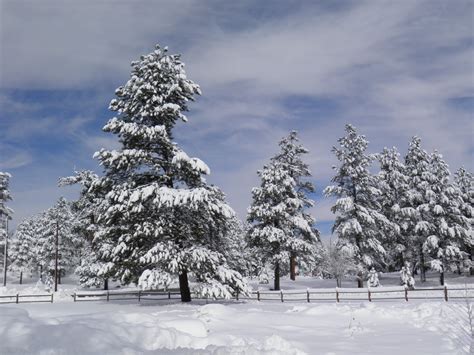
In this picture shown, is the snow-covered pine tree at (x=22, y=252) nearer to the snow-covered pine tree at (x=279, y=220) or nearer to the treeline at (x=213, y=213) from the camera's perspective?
the treeline at (x=213, y=213)

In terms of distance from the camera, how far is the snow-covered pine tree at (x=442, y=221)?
124 ft

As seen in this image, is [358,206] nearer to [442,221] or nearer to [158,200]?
[442,221]

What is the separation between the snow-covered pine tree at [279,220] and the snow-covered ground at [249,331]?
46.1ft

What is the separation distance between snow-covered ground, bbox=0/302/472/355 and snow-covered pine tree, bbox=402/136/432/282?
69.4ft

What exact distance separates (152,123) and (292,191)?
1867 cm

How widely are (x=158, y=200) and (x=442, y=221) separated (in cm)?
3012

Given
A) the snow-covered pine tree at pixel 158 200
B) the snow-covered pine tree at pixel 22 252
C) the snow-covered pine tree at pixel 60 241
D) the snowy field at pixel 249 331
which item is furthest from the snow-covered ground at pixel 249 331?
the snow-covered pine tree at pixel 22 252

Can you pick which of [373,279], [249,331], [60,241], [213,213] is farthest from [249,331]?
[60,241]

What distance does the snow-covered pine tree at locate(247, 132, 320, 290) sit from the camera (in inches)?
1426

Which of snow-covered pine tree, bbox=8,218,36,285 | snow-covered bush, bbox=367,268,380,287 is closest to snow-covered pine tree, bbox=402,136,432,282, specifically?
snow-covered bush, bbox=367,268,380,287

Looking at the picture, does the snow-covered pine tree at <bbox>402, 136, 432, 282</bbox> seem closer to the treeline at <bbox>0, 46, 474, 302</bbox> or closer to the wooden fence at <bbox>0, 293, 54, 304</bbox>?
the treeline at <bbox>0, 46, 474, 302</bbox>

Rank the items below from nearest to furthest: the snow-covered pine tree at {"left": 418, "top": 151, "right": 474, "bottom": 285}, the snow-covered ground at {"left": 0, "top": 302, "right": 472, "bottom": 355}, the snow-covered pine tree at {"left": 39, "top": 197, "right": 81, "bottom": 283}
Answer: the snow-covered ground at {"left": 0, "top": 302, "right": 472, "bottom": 355}, the snow-covered pine tree at {"left": 418, "top": 151, "right": 474, "bottom": 285}, the snow-covered pine tree at {"left": 39, "top": 197, "right": 81, "bottom": 283}

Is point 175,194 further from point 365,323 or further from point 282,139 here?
point 282,139

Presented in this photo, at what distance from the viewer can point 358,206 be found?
36281 mm
